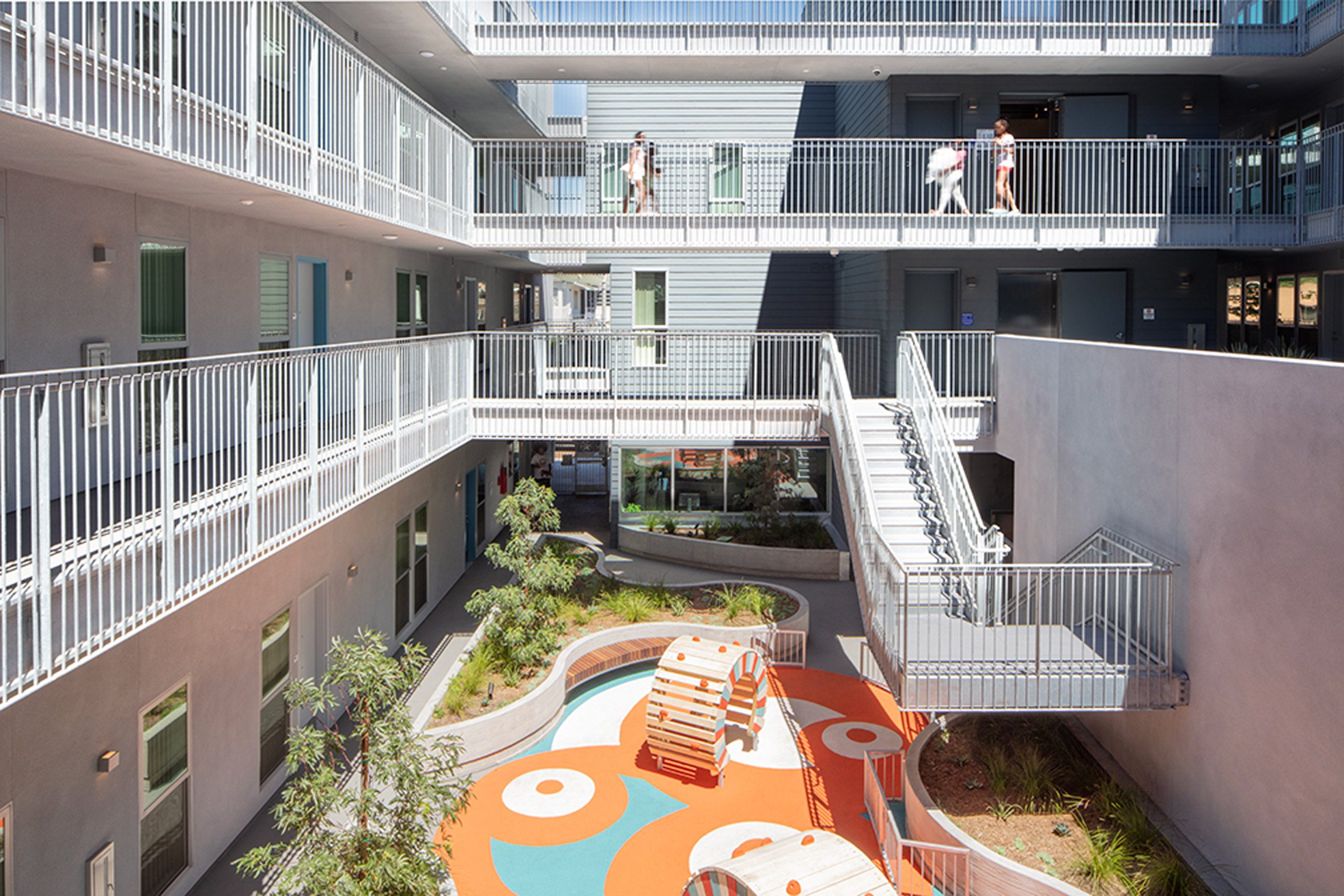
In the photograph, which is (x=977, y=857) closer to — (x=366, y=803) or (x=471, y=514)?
(x=366, y=803)

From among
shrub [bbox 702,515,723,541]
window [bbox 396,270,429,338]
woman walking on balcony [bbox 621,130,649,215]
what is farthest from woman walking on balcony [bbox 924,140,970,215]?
shrub [bbox 702,515,723,541]

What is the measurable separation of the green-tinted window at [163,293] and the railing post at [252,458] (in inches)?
95.7

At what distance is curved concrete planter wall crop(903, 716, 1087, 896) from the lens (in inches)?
396

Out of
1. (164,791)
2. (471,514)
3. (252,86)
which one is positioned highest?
(252,86)

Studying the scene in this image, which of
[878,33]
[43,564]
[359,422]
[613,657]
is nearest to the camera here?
[43,564]

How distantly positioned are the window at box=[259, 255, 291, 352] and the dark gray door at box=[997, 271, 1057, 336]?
1325 centimetres

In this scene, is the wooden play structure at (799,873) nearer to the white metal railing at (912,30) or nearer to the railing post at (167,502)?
the railing post at (167,502)

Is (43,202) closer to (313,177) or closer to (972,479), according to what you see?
(313,177)

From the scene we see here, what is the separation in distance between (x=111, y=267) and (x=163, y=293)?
1.06m

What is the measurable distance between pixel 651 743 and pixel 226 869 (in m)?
5.42

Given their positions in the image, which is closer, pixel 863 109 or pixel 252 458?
pixel 252 458

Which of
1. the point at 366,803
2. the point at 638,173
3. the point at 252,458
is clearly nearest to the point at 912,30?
the point at 638,173

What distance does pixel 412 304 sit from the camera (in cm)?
2045

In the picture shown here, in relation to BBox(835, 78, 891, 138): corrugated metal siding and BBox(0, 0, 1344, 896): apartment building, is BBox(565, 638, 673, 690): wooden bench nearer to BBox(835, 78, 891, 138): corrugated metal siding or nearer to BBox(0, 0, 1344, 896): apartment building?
BBox(0, 0, 1344, 896): apartment building
